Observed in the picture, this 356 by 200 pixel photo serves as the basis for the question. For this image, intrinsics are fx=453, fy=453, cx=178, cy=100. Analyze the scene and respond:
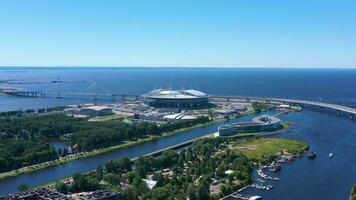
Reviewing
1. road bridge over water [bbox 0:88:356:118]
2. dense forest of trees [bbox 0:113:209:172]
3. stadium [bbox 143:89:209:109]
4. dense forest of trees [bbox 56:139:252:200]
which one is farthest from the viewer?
stadium [bbox 143:89:209:109]

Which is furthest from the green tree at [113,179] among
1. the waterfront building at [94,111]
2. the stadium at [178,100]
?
the stadium at [178,100]

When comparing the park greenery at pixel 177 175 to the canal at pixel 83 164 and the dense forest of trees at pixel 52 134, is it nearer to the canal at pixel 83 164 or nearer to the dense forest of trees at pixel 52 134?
the canal at pixel 83 164

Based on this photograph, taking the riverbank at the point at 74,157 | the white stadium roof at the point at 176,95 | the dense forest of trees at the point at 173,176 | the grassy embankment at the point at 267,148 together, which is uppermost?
the white stadium roof at the point at 176,95

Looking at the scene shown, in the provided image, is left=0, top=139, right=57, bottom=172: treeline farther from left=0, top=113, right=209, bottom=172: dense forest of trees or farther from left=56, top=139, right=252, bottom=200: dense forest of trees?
left=56, top=139, right=252, bottom=200: dense forest of trees

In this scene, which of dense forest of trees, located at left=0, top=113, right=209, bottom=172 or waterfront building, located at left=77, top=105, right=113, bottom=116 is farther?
waterfront building, located at left=77, top=105, right=113, bottom=116

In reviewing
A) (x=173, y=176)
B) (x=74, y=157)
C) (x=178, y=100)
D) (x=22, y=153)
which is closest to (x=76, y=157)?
(x=74, y=157)

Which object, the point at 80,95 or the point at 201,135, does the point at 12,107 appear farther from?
the point at 201,135

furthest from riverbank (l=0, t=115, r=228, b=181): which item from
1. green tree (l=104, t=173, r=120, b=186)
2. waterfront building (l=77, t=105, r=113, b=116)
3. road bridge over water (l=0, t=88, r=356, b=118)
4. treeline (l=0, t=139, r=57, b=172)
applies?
road bridge over water (l=0, t=88, r=356, b=118)
